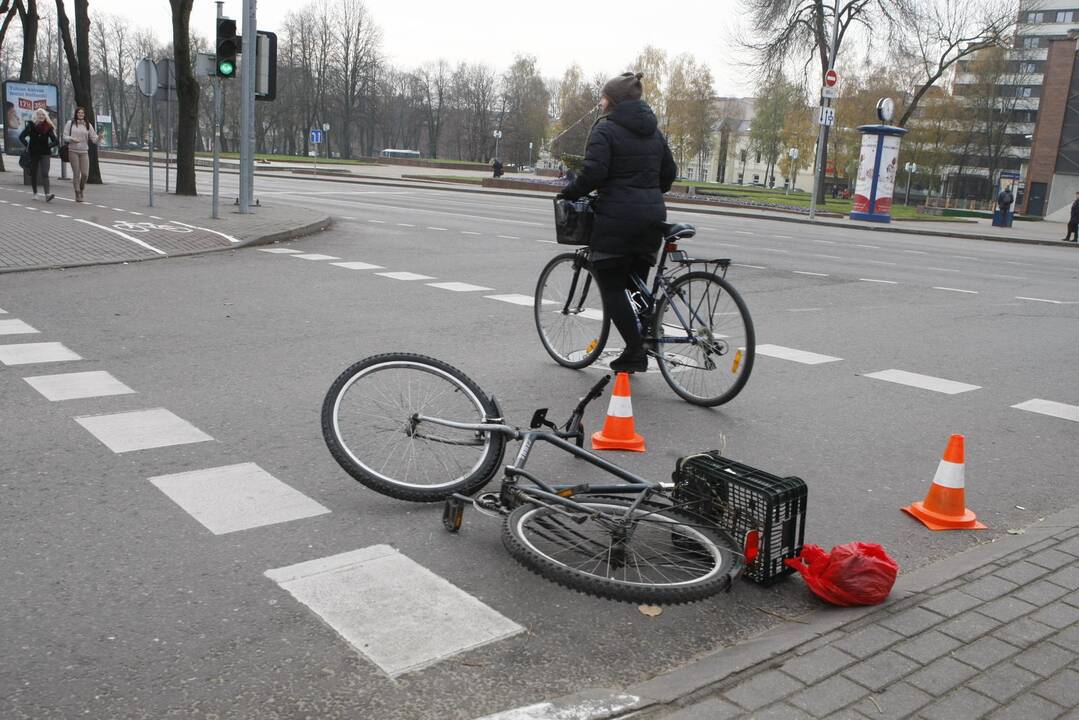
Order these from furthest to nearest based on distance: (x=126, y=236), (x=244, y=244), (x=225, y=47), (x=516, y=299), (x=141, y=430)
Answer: (x=225, y=47) < (x=244, y=244) < (x=126, y=236) < (x=516, y=299) < (x=141, y=430)

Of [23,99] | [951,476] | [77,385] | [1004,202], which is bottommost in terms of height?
[77,385]

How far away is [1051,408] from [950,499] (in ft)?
9.31

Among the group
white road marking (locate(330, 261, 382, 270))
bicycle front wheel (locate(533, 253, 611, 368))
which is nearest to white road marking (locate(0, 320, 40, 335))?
bicycle front wheel (locate(533, 253, 611, 368))

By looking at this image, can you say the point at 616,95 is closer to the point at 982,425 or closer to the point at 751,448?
the point at 751,448

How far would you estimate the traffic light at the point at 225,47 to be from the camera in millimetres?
16469

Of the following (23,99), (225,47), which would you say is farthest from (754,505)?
(23,99)

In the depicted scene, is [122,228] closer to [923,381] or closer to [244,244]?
[244,244]

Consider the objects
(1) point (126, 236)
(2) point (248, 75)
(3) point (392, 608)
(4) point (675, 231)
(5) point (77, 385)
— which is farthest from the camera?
(2) point (248, 75)

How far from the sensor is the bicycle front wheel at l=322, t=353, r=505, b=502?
4383 mm

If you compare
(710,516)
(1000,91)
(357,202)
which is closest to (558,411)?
(710,516)

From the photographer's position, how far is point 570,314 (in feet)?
24.3

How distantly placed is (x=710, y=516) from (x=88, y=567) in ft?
7.48

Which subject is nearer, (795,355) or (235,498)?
(235,498)

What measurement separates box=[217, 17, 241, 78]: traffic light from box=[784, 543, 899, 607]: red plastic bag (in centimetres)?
1514
